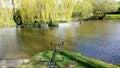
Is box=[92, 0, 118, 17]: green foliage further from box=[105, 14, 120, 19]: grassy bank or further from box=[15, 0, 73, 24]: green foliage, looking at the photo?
box=[15, 0, 73, 24]: green foliage

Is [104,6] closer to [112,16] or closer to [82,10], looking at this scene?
[112,16]

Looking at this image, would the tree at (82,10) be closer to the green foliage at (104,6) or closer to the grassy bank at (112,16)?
the green foliage at (104,6)

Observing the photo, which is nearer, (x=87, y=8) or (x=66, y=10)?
(x=66, y=10)

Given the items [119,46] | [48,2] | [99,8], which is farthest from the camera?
[99,8]

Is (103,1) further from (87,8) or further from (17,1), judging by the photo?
(17,1)

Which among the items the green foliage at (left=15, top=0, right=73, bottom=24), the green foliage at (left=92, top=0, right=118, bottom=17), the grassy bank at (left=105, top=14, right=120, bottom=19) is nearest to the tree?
the green foliage at (left=92, top=0, right=118, bottom=17)

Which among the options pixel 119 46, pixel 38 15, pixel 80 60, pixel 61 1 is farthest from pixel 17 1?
pixel 80 60

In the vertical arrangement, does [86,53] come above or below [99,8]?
below

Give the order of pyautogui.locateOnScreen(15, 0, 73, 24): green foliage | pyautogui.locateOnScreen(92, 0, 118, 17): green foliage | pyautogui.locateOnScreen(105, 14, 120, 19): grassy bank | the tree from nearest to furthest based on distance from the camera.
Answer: pyautogui.locateOnScreen(15, 0, 73, 24): green foliage → the tree → pyautogui.locateOnScreen(105, 14, 120, 19): grassy bank → pyautogui.locateOnScreen(92, 0, 118, 17): green foliage

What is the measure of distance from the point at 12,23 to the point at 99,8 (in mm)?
36607

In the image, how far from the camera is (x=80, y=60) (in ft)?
45.2

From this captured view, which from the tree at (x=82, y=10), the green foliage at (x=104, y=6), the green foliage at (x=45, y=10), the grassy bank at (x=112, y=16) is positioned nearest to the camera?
the green foliage at (x=45, y=10)

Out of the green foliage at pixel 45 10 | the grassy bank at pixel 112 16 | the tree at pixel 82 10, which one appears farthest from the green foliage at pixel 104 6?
the green foliage at pixel 45 10

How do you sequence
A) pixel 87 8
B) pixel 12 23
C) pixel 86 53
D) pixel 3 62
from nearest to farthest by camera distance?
pixel 3 62
pixel 86 53
pixel 12 23
pixel 87 8
